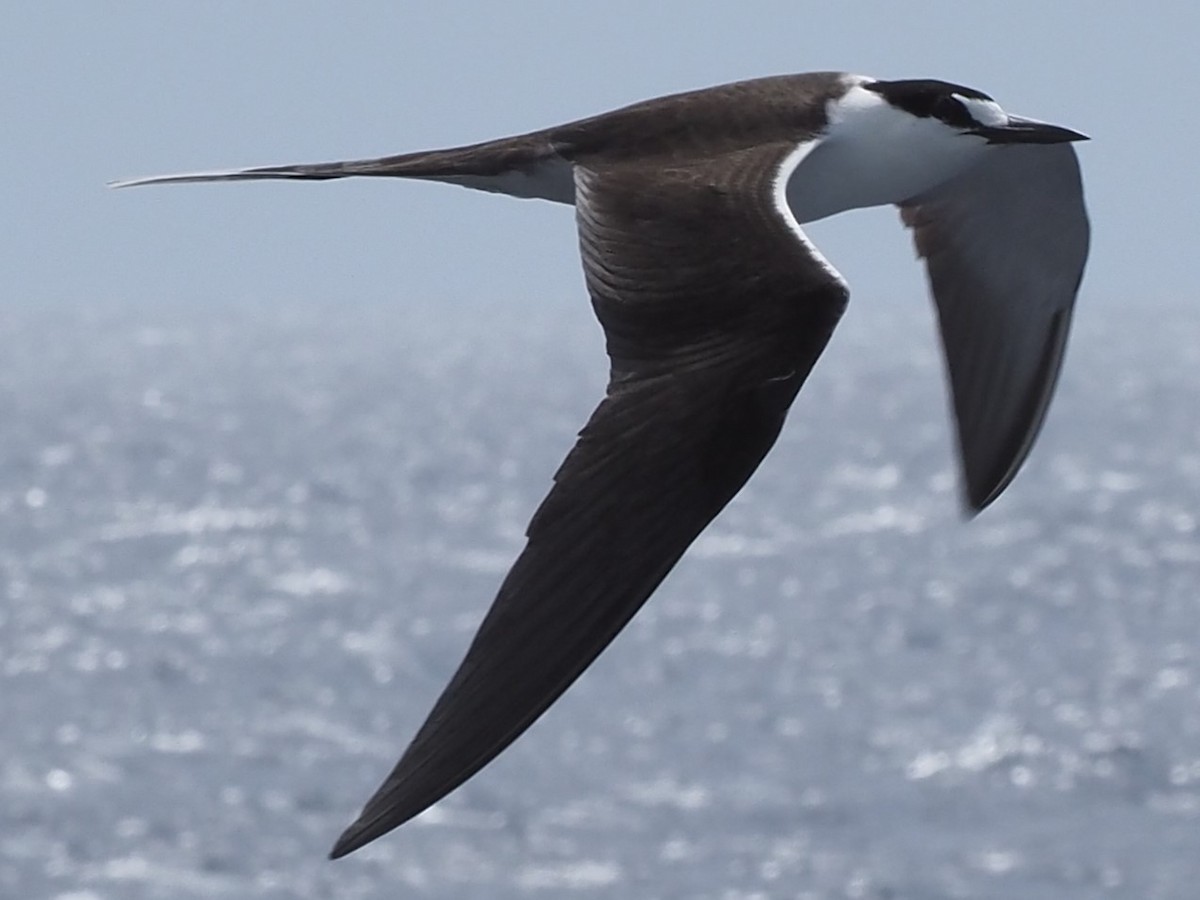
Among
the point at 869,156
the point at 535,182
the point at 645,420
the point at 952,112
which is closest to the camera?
the point at 645,420

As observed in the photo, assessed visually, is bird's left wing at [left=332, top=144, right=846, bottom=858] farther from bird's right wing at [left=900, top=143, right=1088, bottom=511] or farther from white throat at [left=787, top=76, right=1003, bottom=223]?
bird's right wing at [left=900, top=143, right=1088, bottom=511]

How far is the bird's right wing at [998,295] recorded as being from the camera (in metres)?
11.5

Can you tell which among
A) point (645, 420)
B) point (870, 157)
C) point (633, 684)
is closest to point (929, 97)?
point (870, 157)

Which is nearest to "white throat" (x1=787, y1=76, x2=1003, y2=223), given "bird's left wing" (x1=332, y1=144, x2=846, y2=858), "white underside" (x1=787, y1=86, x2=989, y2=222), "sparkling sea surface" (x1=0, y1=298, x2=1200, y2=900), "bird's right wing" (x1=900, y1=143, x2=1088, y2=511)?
"white underside" (x1=787, y1=86, x2=989, y2=222)

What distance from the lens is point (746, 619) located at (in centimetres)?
4225

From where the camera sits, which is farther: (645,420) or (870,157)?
(870,157)

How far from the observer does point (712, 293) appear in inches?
318

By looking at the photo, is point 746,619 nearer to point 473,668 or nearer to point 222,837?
point 222,837

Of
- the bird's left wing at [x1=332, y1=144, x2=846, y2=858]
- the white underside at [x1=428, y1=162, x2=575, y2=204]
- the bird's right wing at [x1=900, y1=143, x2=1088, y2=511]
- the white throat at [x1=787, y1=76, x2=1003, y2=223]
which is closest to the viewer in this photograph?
the bird's left wing at [x1=332, y1=144, x2=846, y2=858]

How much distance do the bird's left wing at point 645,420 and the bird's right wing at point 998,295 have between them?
2.75m

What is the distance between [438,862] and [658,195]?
55.0 feet

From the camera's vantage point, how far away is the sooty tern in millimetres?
7016

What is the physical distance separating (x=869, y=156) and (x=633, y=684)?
85.9 feet

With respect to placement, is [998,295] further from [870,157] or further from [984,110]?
[870,157]
